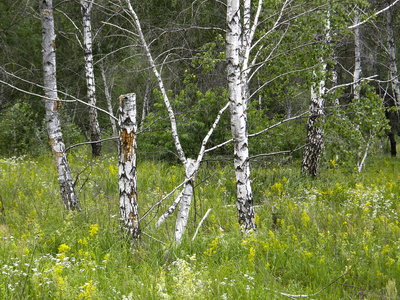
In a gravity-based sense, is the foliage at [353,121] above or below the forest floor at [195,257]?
above

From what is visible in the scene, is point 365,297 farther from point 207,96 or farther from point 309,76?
point 207,96

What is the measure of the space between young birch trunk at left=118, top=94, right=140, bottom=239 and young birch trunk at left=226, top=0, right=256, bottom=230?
145 centimetres

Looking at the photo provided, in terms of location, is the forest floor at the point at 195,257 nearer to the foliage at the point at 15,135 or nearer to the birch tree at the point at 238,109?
the birch tree at the point at 238,109

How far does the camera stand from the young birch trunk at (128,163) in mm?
3539

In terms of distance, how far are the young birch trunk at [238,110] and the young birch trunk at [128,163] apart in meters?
1.45

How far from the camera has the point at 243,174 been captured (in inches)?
179

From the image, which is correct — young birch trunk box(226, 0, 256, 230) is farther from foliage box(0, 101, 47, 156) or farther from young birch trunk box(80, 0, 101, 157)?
foliage box(0, 101, 47, 156)

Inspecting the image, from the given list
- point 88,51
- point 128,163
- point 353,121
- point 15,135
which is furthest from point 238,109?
point 15,135

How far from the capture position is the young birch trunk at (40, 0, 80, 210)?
5.10 meters

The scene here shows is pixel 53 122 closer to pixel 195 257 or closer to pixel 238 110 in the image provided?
pixel 238 110

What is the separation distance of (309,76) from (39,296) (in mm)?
4335

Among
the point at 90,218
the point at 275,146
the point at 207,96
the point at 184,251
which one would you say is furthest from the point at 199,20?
the point at 184,251

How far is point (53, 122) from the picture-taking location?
5.14 metres

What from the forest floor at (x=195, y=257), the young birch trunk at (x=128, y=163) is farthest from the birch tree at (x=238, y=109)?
the young birch trunk at (x=128, y=163)
